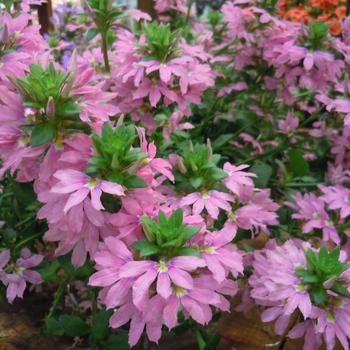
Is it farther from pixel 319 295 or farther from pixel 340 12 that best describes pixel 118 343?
pixel 340 12

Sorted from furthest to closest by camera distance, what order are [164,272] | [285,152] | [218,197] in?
[285,152] → [218,197] → [164,272]

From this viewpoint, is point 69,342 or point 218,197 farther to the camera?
point 69,342

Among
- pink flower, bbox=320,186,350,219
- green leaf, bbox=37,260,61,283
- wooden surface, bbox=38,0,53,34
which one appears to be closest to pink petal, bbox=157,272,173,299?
green leaf, bbox=37,260,61,283

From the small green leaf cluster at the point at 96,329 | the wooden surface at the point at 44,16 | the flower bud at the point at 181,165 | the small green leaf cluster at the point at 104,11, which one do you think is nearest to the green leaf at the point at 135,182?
the flower bud at the point at 181,165

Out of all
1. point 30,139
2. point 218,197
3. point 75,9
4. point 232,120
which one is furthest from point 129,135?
point 75,9

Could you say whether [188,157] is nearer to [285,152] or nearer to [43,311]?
[43,311]

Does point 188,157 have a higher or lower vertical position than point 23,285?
higher

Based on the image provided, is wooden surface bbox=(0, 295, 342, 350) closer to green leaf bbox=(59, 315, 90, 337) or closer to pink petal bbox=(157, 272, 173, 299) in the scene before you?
green leaf bbox=(59, 315, 90, 337)

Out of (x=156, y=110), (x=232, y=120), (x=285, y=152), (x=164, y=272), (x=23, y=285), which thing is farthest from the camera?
(x=285, y=152)
